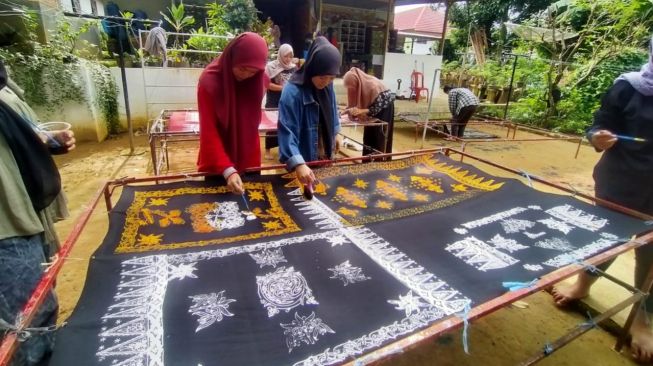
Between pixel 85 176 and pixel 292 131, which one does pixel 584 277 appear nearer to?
pixel 292 131

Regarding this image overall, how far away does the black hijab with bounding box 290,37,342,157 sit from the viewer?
1.81 meters

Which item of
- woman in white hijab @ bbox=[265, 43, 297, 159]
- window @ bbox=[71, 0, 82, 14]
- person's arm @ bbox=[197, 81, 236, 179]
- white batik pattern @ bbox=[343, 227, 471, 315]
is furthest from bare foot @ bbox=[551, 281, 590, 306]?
window @ bbox=[71, 0, 82, 14]

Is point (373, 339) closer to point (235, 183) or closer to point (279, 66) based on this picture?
point (235, 183)

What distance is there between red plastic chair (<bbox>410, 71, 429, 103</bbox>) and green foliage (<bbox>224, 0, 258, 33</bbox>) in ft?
12.9

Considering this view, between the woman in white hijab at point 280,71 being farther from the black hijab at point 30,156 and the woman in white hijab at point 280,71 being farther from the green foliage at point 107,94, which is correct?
the black hijab at point 30,156

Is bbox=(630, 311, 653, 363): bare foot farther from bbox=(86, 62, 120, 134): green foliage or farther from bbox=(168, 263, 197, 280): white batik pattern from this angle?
bbox=(86, 62, 120, 134): green foliage

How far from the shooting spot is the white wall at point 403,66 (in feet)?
27.9

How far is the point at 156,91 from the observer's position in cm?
577

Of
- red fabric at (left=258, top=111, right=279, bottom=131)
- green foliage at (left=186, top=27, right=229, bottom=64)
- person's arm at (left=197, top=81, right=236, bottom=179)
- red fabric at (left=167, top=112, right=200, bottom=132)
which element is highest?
green foliage at (left=186, top=27, right=229, bottom=64)

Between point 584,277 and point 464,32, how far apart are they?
522 inches

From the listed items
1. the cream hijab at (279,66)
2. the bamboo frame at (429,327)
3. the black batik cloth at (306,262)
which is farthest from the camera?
the cream hijab at (279,66)

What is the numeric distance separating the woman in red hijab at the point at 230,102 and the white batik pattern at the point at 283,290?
52 cm

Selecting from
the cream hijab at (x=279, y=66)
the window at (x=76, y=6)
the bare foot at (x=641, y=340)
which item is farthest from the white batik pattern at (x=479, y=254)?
the window at (x=76, y=6)

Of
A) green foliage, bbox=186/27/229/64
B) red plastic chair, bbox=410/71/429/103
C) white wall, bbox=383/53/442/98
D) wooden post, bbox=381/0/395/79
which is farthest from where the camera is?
white wall, bbox=383/53/442/98
